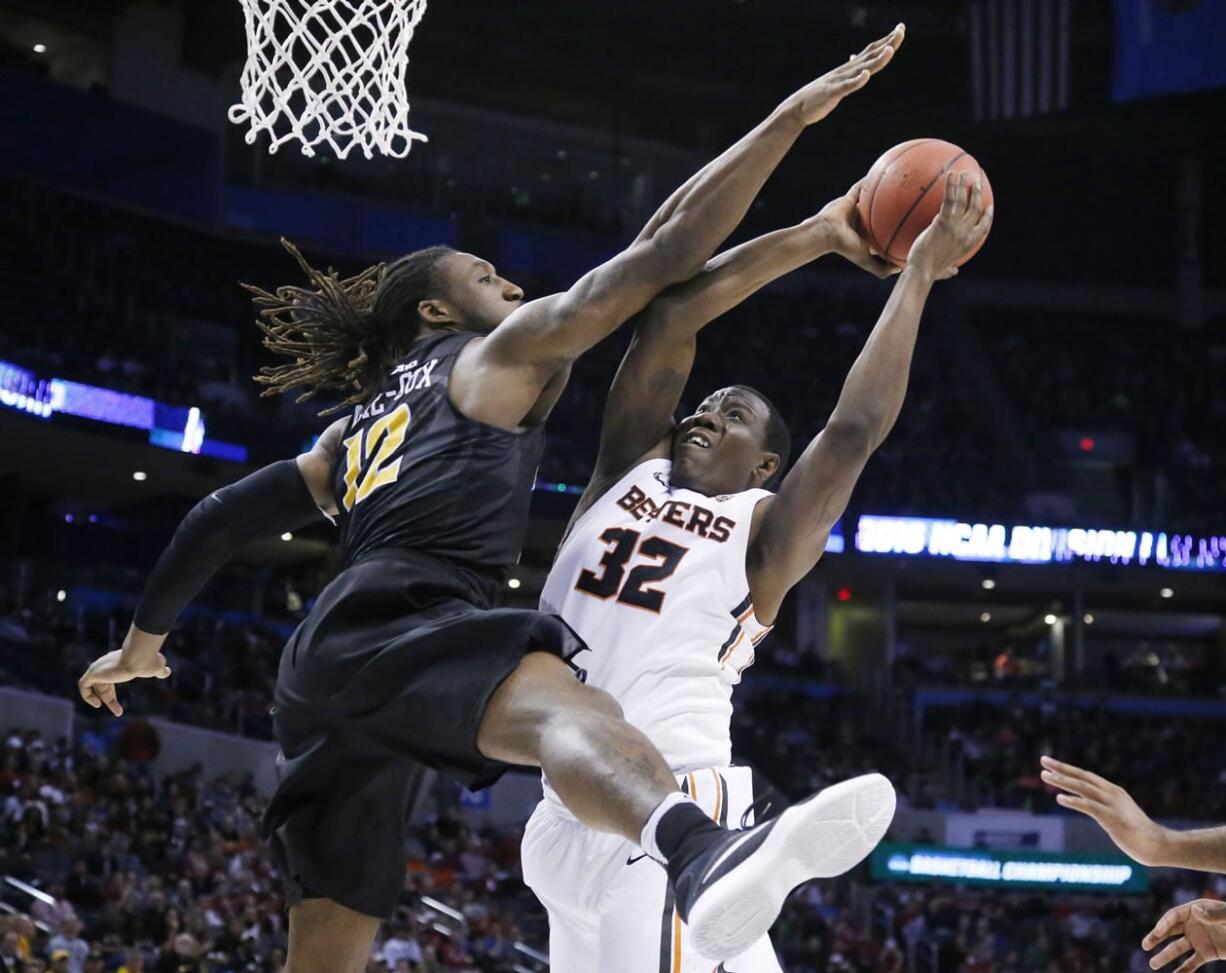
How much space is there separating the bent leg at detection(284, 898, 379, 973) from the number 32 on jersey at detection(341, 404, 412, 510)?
104 centimetres

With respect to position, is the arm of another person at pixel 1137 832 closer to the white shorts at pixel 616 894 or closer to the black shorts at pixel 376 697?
the white shorts at pixel 616 894

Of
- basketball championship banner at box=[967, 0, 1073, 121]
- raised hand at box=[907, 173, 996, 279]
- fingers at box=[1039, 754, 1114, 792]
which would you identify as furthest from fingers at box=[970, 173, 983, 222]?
basketball championship banner at box=[967, 0, 1073, 121]

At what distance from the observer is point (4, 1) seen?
84.9ft

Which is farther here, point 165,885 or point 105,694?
point 165,885

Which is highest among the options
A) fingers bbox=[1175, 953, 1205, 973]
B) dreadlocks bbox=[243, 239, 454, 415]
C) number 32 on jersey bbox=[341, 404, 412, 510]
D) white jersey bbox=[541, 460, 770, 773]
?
dreadlocks bbox=[243, 239, 454, 415]

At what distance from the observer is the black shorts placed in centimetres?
386

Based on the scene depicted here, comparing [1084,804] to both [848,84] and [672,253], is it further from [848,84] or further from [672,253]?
[848,84]

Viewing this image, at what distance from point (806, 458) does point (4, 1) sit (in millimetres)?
24405

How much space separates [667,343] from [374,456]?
3.08 ft

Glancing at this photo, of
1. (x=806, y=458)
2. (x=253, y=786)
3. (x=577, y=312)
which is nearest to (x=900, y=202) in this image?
(x=806, y=458)

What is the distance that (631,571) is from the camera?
14.7 feet

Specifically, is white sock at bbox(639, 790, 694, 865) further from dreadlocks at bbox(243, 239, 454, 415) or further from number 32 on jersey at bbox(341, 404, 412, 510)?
dreadlocks at bbox(243, 239, 454, 415)

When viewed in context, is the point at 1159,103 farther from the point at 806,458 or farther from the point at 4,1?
the point at 806,458

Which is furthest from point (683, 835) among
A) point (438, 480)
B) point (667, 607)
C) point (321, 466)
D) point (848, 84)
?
point (848, 84)
